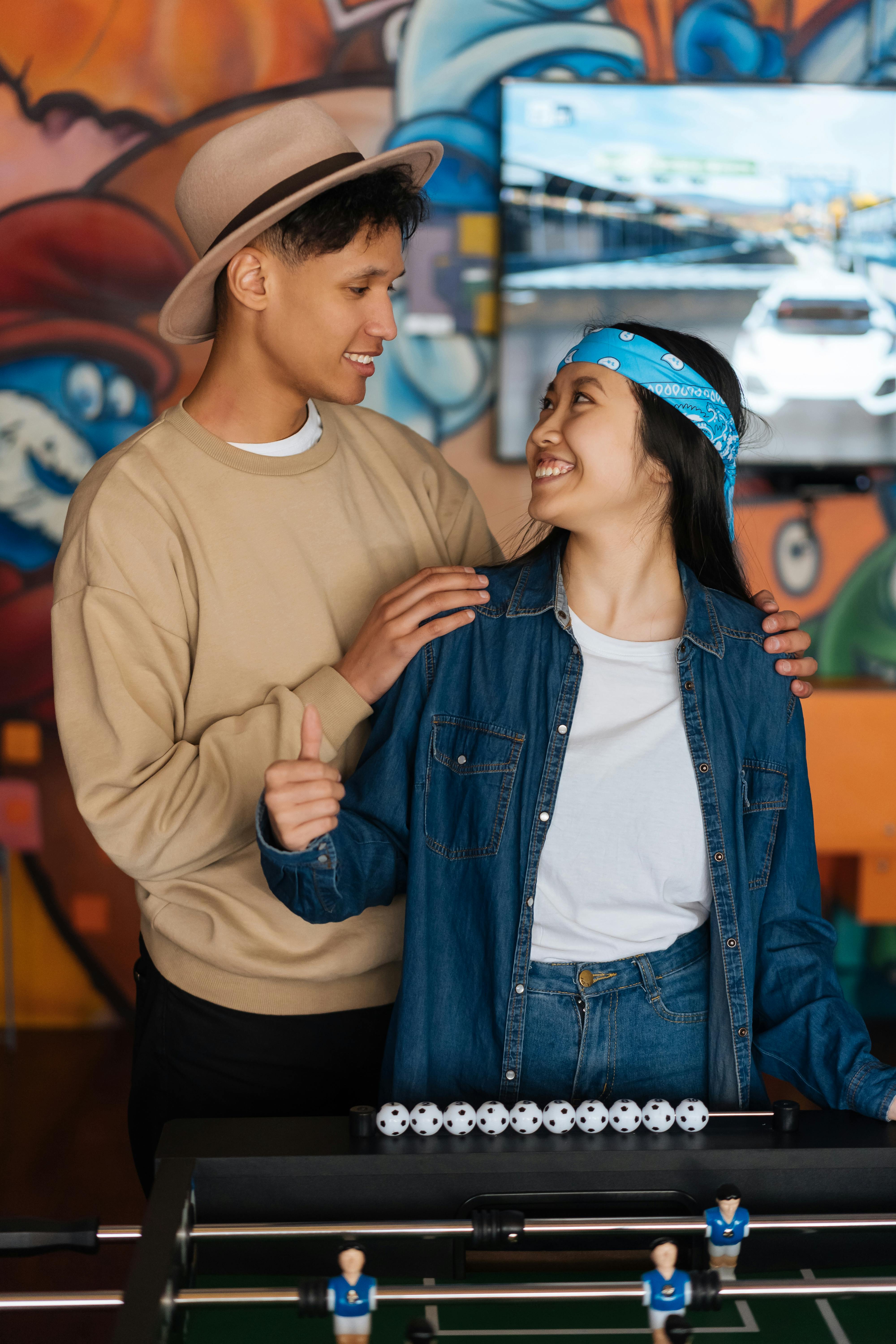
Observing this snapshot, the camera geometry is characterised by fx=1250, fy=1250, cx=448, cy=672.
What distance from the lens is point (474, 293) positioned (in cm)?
364

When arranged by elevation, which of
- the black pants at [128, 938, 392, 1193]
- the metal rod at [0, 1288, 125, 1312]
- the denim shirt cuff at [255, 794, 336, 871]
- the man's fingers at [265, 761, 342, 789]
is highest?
the man's fingers at [265, 761, 342, 789]

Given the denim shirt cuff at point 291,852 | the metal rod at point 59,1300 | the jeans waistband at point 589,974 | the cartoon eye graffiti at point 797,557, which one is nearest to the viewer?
the metal rod at point 59,1300

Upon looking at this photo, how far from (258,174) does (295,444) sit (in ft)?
1.23

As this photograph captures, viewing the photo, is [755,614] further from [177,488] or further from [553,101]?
[553,101]

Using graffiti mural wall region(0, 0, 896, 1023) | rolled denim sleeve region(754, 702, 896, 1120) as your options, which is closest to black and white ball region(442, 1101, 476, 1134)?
rolled denim sleeve region(754, 702, 896, 1120)

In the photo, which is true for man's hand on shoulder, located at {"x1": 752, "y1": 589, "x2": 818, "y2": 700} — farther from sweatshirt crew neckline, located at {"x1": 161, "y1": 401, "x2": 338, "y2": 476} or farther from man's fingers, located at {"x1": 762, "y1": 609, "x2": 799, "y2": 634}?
sweatshirt crew neckline, located at {"x1": 161, "y1": 401, "x2": 338, "y2": 476}

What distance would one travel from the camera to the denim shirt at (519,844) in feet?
5.23

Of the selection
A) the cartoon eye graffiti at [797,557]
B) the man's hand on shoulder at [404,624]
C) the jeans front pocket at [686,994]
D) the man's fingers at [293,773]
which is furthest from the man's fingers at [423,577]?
the cartoon eye graffiti at [797,557]

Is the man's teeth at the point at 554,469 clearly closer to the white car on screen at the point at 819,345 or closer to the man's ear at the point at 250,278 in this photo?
the man's ear at the point at 250,278

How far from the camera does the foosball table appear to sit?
1.13m

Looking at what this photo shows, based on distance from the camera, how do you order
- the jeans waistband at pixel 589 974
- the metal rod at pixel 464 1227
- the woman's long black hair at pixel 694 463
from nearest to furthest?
the metal rod at pixel 464 1227
the jeans waistband at pixel 589 974
the woman's long black hair at pixel 694 463

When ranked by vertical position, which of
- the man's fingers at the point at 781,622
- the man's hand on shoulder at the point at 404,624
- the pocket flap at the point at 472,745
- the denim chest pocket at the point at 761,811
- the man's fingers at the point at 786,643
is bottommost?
the denim chest pocket at the point at 761,811

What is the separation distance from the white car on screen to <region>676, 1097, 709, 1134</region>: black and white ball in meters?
2.63

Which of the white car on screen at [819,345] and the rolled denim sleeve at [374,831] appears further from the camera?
the white car on screen at [819,345]
